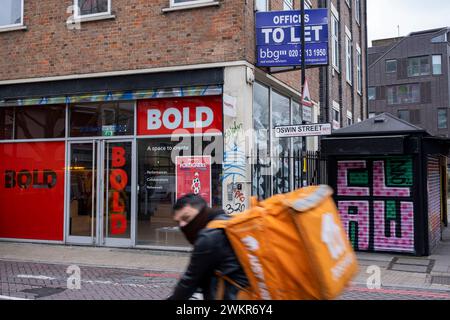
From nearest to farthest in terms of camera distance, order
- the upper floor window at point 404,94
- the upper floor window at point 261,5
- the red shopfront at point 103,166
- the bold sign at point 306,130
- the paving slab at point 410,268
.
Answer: the paving slab at point 410,268 < the bold sign at point 306,130 < the red shopfront at point 103,166 < the upper floor window at point 261,5 < the upper floor window at point 404,94

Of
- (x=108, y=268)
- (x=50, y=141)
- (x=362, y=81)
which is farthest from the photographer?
(x=362, y=81)

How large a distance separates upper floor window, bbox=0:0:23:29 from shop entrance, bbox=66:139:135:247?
364cm

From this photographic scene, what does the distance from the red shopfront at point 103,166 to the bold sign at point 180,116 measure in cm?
2

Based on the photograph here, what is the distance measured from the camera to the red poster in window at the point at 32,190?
40.4 ft

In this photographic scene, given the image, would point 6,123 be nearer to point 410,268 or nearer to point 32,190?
point 32,190

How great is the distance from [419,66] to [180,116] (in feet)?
176

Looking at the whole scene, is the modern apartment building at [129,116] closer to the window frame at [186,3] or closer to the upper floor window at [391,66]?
the window frame at [186,3]

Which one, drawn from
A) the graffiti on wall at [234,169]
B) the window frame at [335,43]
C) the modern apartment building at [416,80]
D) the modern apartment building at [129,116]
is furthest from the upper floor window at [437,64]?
the graffiti on wall at [234,169]

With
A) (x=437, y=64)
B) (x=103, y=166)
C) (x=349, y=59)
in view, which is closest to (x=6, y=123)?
(x=103, y=166)

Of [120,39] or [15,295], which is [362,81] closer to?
[120,39]

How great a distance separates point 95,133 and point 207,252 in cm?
981
